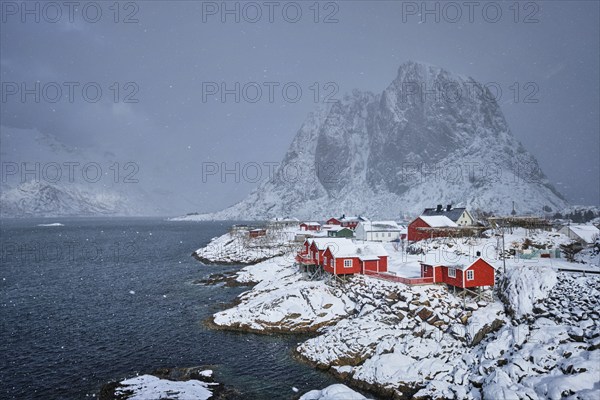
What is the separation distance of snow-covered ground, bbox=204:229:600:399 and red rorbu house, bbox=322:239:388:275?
1987 mm

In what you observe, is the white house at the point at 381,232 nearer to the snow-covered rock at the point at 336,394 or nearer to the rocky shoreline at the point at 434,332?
the rocky shoreline at the point at 434,332

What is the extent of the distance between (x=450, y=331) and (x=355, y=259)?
1627 centimetres

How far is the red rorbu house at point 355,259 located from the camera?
147 feet

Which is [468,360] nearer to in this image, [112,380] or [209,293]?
[112,380]

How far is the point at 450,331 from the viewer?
30.2 m

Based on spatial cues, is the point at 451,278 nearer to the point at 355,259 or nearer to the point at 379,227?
the point at 355,259

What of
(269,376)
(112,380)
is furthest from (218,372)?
(112,380)

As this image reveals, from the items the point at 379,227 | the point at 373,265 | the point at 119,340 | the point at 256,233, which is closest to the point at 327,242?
the point at 373,265

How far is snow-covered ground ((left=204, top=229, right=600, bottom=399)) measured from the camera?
23.0 metres

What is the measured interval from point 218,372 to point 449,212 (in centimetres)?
7255

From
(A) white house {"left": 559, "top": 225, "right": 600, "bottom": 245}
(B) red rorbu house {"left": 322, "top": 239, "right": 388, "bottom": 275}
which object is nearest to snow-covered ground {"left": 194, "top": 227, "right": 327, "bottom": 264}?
(B) red rorbu house {"left": 322, "top": 239, "right": 388, "bottom": 275}

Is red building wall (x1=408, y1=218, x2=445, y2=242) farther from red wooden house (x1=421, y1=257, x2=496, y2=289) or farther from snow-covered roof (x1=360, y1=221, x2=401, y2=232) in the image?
red wooden house (x1=421, y1=257, x2=496, y2=289)

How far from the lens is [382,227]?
283 feet

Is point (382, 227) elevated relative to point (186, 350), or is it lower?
elevated
